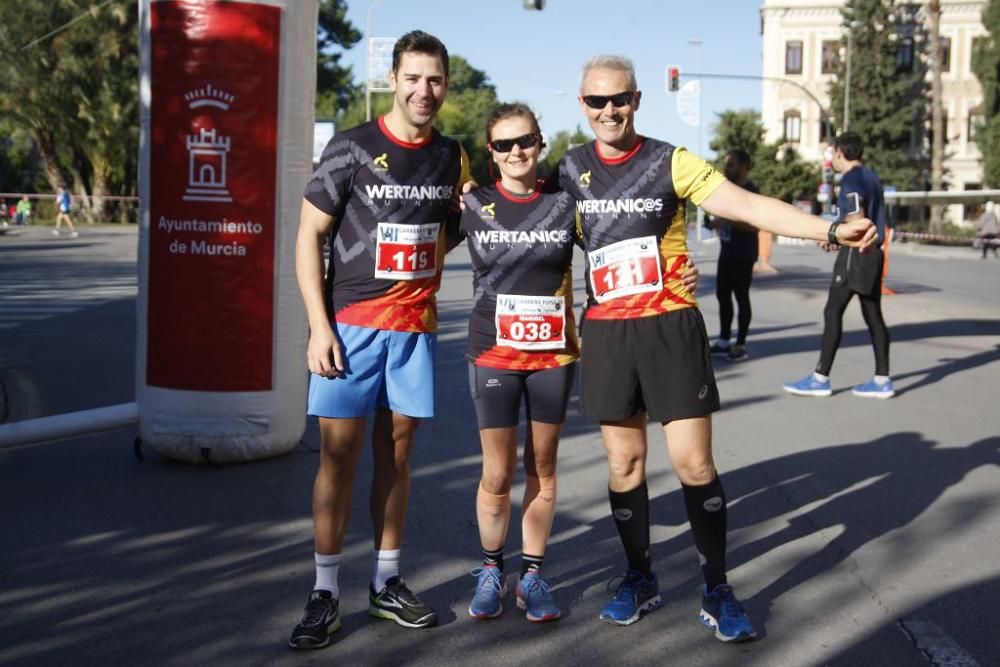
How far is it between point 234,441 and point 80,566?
1.71m

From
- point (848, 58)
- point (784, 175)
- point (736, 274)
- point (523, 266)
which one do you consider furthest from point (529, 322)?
point (848, 58)

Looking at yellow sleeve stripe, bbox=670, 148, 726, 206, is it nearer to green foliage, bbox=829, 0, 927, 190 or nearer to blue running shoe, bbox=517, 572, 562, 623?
blue running shoe, bbox=517, 572, 562, 623

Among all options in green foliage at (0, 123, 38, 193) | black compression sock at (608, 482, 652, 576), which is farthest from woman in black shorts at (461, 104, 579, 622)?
green foliage at (0, 123, 38, 193)

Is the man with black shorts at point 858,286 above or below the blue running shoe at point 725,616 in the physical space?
above

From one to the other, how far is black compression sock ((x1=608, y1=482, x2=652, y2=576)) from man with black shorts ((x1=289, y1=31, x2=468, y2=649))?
31.1 inches

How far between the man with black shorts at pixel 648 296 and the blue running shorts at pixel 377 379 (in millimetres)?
589

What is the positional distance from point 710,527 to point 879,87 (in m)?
65.6

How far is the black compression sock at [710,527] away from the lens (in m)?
4.22

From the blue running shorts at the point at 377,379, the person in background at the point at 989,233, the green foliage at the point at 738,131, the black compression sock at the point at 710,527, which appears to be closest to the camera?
the blue running shorts at the point at 377,379

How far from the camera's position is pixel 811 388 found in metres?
9.40

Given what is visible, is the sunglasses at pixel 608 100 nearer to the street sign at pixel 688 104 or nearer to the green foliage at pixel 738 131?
the street sign at pixel 688 104

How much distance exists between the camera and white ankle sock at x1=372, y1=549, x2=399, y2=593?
4.29 m

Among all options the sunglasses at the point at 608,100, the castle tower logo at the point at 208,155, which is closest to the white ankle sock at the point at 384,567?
the sunglasses at the point at 608,100

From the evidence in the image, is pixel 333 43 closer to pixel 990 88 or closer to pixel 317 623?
pixel 990 88
